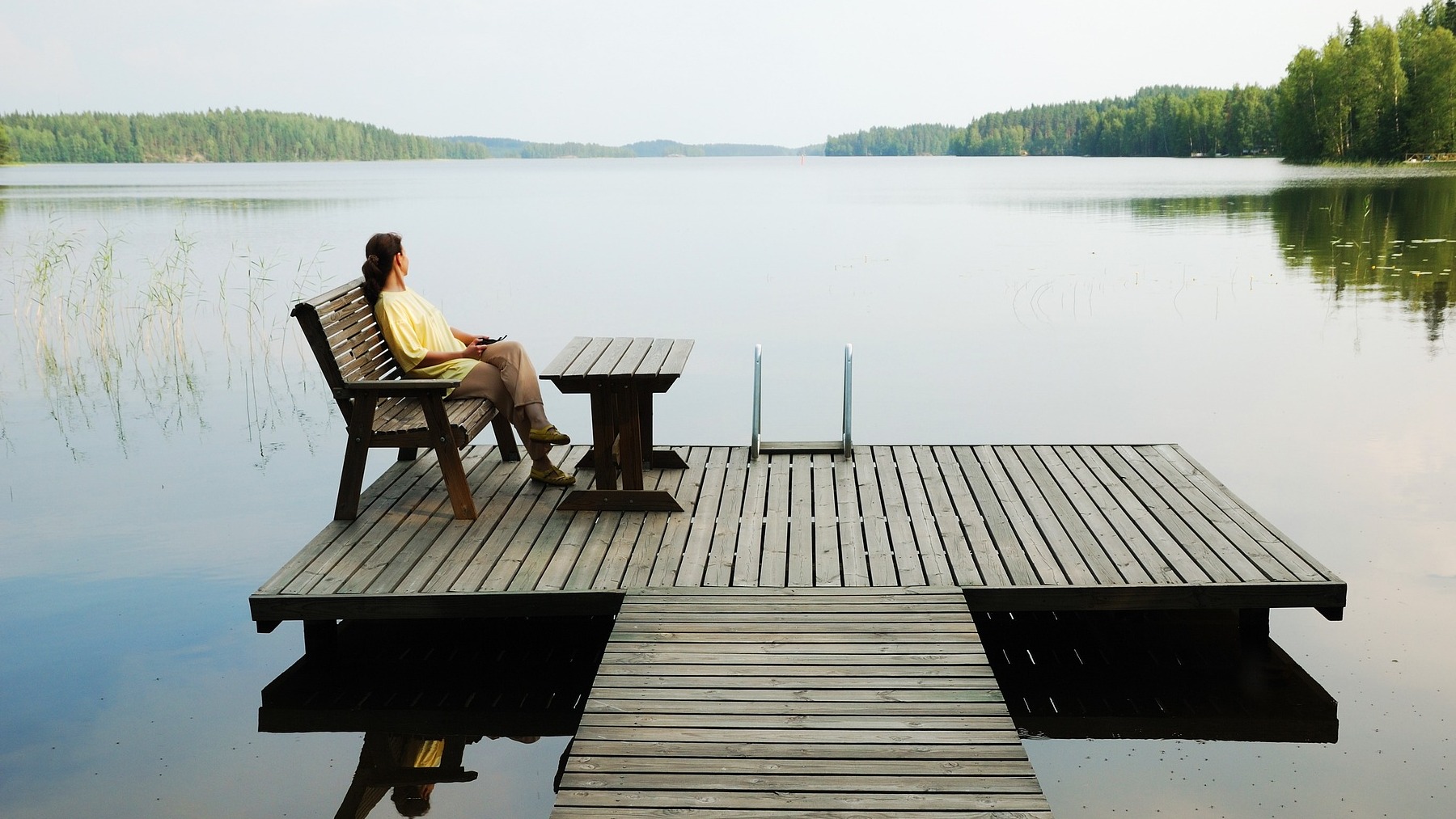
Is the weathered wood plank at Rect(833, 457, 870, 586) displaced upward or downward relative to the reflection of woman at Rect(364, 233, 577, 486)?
downward

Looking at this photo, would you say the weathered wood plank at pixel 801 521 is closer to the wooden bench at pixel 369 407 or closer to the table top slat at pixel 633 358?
the table top slat at pixel 633 358

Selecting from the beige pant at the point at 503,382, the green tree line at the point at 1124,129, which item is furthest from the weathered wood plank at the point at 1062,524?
the green tree line at the point at 1124,129

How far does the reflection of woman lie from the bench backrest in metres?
0.08

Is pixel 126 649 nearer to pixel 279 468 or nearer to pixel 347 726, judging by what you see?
pixel 347 726

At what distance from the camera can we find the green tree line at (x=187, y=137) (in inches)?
4055

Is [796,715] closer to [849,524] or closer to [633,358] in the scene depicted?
[849,524]

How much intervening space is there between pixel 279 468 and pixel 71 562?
203 cm

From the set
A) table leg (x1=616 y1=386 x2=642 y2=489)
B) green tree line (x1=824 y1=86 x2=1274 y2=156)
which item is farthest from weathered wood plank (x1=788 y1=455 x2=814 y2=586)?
green tree line (x1=824 y1=86 x2=1274 y2=156)

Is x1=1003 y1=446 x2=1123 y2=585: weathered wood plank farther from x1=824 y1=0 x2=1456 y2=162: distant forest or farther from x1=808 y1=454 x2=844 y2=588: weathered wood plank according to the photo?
x1=824 y1=0 x2=1456 y2=162: distant forest

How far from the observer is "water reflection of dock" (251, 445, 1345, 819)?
304 cm

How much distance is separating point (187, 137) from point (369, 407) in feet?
381

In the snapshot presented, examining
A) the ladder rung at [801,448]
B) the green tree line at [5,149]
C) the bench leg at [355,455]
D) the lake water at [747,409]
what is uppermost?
the green tree line at [5,149]

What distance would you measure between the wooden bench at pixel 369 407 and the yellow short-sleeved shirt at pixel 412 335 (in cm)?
13

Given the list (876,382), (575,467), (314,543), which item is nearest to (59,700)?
(314,543)
